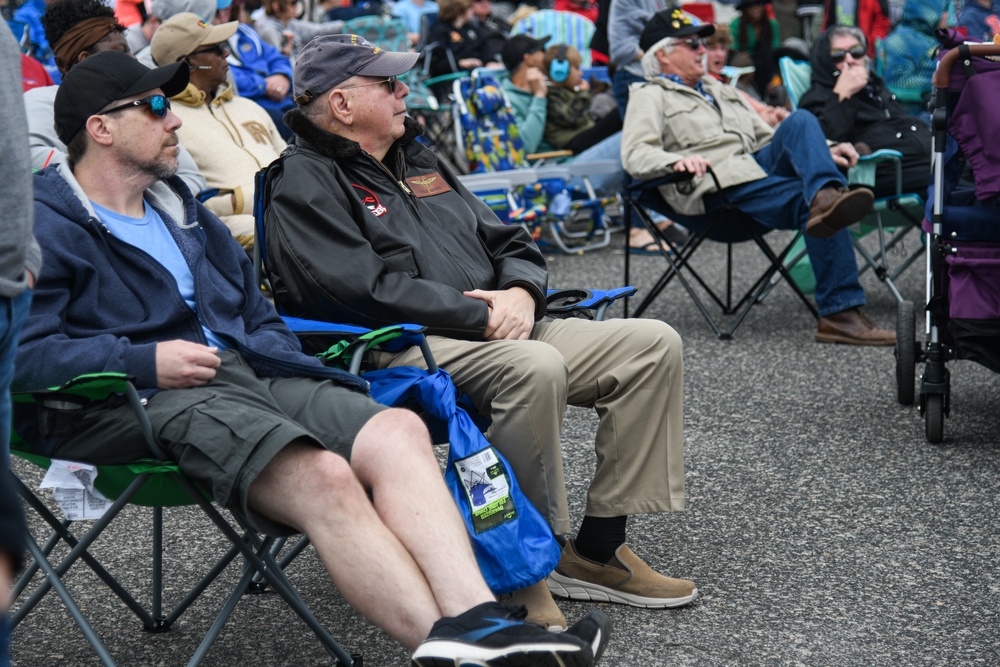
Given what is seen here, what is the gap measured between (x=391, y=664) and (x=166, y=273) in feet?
3.44

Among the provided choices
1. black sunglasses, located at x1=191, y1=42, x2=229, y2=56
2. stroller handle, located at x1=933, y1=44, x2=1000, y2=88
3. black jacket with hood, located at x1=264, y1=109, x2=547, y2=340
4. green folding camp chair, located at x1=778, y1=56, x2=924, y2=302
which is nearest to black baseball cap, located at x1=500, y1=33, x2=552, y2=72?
green folding camp chair, located at x1=778, y1=56, x2=924, y2=302

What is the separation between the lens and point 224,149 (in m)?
4.99

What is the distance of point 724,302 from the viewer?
6.85 m

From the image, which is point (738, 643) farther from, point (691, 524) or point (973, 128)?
point (973, 128)

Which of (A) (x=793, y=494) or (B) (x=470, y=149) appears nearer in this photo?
(A) (x=793, y=494)

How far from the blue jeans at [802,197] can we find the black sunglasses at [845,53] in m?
0.78

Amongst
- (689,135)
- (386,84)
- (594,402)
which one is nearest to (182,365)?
(594,402)

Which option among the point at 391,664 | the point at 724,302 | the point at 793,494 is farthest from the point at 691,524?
the point at 724,302

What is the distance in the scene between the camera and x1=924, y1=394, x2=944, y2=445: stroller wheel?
4273mm

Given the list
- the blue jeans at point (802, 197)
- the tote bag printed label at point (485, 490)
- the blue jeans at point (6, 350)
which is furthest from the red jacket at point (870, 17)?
the blue jeans at point (6, 350)

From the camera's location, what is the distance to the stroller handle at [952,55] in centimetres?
408

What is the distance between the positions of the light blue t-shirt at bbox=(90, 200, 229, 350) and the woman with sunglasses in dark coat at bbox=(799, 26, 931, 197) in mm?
4184

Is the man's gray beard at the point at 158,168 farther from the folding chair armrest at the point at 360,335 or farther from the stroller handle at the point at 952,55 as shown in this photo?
the stroller handle at the point at 952,55

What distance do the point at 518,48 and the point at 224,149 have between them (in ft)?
15.1
